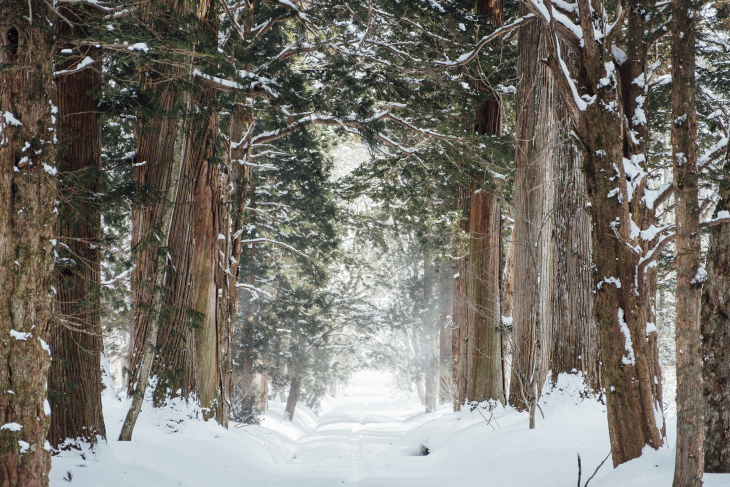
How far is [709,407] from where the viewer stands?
404cm

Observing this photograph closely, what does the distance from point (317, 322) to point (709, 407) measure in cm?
1709

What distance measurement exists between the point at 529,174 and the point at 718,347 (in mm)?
5130

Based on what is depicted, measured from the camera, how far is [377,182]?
1199 centimetres

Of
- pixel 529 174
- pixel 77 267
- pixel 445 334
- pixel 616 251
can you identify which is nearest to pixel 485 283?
pixel 529 174

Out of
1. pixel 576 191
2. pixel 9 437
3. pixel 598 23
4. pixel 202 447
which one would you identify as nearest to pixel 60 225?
pixel 9 437

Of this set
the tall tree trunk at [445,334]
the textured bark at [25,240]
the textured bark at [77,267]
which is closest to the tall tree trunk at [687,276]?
the textured bark at [25,240]

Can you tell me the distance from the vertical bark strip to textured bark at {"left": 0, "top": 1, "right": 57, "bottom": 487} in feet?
15.3

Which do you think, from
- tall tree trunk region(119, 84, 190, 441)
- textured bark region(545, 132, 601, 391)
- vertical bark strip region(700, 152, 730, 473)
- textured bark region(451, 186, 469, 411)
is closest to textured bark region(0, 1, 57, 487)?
tall tree trunk region(119, 84, 190, 441)

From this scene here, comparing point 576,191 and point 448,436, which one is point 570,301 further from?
point 448,436

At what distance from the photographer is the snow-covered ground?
4.90 metres

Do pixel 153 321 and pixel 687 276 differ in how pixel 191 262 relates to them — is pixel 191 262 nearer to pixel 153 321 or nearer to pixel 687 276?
pixel 153 321

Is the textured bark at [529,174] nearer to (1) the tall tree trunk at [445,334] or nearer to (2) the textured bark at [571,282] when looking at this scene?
(2) the textured bark at [571,282]

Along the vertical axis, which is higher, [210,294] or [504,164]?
[504,164]

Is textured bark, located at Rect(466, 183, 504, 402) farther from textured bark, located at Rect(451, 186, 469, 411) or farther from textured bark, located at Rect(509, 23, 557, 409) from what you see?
textured bark, located at Rect(509, 23, 557, 409)
